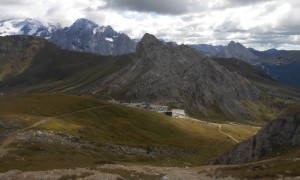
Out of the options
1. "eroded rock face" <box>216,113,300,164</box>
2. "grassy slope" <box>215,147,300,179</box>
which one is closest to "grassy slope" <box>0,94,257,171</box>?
"eroded rock face" <box>216,113,300,164</box>

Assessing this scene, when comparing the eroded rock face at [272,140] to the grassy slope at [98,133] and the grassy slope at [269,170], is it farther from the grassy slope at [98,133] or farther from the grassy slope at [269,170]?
the grassy slope at [98,133]

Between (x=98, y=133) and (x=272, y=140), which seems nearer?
(x=272, y=140)

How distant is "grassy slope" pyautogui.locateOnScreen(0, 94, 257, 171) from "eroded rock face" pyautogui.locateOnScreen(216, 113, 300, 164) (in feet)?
96.6

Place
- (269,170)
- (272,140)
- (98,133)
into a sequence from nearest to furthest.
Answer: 1. (269,170)
2. (272,140)
3. (98,133)

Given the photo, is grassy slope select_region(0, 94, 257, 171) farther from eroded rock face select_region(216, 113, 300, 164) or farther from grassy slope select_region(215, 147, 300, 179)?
grassy slope select_region(215, 147, 300, 179)

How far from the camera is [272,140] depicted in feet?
274

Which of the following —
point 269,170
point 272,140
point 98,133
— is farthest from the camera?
point 98,133

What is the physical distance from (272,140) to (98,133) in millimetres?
69737

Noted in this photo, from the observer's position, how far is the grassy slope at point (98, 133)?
93.9m

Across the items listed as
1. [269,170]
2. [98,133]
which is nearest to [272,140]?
[269,170]

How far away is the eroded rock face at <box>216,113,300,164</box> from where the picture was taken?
80125 mm

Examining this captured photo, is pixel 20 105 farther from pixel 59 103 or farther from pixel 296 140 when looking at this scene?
pixel 296 140

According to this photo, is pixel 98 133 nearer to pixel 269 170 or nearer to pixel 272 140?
pixel 272 140

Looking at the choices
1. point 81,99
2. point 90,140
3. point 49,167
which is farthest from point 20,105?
point 49,167
